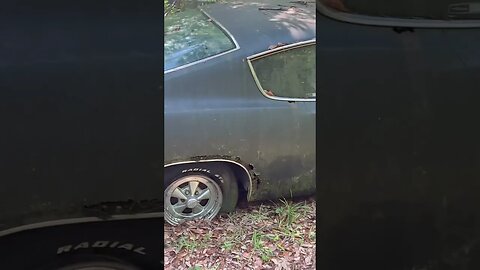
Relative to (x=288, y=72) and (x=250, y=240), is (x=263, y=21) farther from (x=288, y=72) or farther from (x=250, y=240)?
(x=250, y=240)

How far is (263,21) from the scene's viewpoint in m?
1.58

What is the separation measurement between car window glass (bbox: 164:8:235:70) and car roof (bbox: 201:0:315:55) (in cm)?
3

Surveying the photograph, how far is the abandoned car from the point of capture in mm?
1511

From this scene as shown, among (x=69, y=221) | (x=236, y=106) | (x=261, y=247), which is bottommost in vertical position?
(x=261, y=247)
